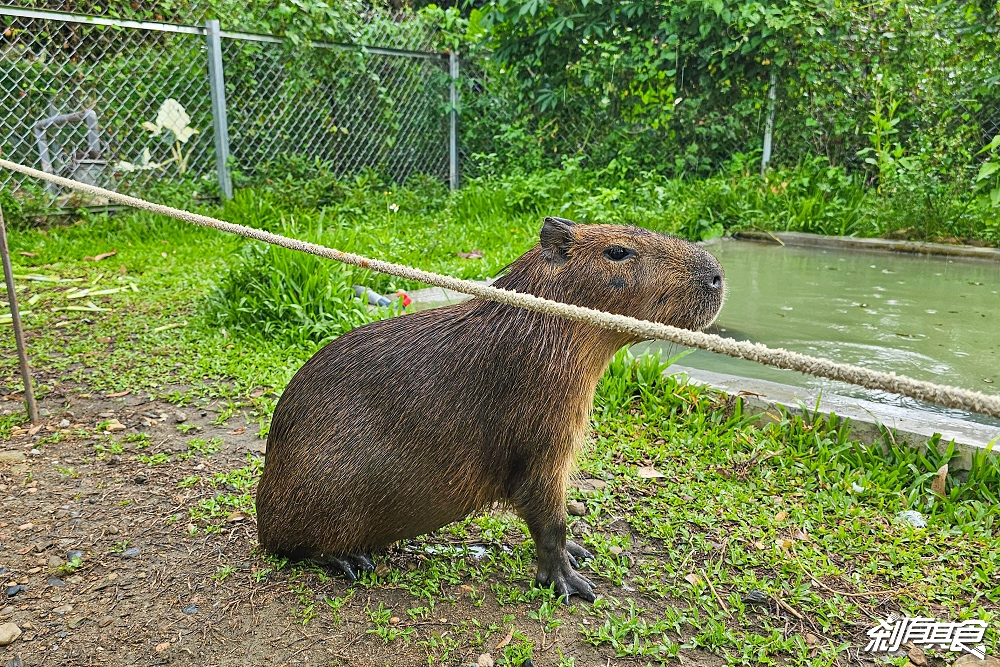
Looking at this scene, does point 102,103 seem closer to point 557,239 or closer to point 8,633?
point 8,633

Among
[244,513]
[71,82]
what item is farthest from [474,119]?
[244,513]

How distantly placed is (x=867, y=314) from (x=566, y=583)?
11.2ft

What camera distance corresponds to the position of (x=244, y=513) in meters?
2.71

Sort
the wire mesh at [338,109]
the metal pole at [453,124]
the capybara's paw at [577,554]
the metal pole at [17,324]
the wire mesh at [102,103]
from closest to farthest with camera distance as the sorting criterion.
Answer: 1. the capybara's paw at [577,554]
2. the metal pole at [17,324]
3. the wire mesh at [102,103]
4. the wire mesh at [338,109]
5. the metal pole at [453,124]

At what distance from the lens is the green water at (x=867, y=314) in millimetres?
3889

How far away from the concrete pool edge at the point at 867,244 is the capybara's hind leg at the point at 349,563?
5.91 m

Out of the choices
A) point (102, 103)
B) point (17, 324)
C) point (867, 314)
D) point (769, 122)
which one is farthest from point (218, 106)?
point (867, 314)

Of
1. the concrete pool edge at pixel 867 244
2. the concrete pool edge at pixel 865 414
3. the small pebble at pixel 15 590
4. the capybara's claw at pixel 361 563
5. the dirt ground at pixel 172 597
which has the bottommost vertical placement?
the small pebble at pixel 15 590

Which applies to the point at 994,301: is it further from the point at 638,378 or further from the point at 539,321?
the point at 539,321

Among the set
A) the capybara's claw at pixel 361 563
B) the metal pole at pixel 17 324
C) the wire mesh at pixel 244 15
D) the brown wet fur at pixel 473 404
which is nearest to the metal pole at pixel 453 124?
the wire mesh at pixel 244 15

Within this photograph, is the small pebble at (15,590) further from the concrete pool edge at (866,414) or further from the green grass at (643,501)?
the concrete pool edge at (866,414)

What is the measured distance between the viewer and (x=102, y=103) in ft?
23.1

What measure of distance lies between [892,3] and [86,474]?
824 centimetres

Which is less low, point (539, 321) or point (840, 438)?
point (539, 321)
